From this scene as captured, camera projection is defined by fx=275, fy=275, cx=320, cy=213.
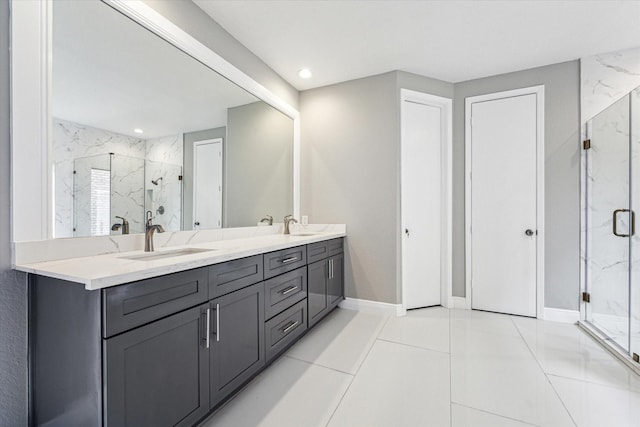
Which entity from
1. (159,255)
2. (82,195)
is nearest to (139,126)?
(82,195)

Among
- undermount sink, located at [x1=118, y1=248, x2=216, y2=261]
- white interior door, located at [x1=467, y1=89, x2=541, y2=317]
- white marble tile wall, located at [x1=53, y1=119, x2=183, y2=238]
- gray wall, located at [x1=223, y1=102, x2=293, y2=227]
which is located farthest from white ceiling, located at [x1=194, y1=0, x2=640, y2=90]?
undermount sink, located at [x1=118, y1=248, x2=216, y2=261]

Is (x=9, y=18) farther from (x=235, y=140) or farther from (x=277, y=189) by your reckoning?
(x=277, y=189)

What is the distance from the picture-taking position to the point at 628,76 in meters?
2.50

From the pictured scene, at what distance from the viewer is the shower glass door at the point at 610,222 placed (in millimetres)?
2197

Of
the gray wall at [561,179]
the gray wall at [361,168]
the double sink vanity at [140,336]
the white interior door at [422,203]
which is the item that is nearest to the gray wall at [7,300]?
the double sink vanity at [140,336]

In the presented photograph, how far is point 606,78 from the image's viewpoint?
257cm

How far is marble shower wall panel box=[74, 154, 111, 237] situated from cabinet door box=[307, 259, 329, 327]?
1543 millimetres

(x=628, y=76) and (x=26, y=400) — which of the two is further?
(x=628, y=76)

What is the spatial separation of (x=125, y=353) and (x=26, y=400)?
65cm

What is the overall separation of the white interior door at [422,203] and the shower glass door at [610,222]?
1.31 metres

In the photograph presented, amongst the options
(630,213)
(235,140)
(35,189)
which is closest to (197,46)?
(235,140)

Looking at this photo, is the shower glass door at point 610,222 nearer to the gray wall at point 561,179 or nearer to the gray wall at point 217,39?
the gray wall at point 561,179

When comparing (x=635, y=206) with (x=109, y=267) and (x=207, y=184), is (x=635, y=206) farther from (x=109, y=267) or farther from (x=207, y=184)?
Answer: (x=109, y=267)

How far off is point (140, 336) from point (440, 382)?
1749mm
